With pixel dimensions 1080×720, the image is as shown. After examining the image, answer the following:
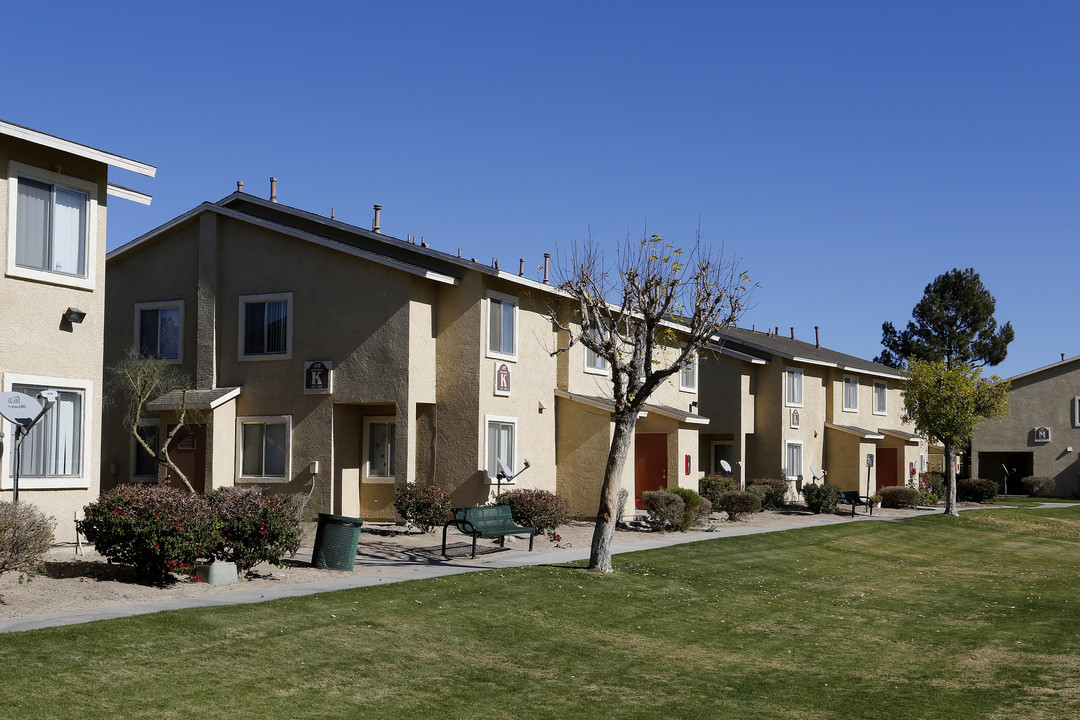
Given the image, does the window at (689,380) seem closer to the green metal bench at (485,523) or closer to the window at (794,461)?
the window at (794,461)

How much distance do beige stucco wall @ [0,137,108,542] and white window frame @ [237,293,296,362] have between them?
7.97 meters

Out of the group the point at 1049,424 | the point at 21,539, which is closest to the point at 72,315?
the point at 21,539

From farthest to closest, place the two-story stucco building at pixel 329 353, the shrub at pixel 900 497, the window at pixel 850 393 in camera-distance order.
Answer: the window at pixel 850 393, the shrub at pixel 900 497, the two-story stucco building at pixel 329 353

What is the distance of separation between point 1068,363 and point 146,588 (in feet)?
169

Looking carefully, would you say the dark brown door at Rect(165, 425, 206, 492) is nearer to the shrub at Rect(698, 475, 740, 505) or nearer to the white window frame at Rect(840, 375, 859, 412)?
the shrub at Rect(698, 475, 740, 505)

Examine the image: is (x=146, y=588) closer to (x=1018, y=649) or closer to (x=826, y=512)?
(x=1018, y=649)

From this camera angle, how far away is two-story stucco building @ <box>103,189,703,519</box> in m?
24.2

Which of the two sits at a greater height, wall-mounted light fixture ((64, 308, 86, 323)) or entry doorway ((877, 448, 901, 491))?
wall-mounted light fixture ((64, 308, 86, 323))

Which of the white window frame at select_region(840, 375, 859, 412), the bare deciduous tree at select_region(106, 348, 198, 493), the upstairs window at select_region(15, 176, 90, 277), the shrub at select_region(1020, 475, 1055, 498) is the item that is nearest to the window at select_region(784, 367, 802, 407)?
the white window frame at select_region(840, 375, 859, 412)

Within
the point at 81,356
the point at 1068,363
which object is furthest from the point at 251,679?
the point at 1068,363

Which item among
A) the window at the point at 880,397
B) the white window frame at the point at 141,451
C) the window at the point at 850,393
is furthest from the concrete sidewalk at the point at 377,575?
the window at the point at 880,397

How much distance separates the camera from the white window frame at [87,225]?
51.5 ft

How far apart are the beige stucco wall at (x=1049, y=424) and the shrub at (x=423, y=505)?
A: 130ft

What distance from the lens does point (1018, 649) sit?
43.8 ft
